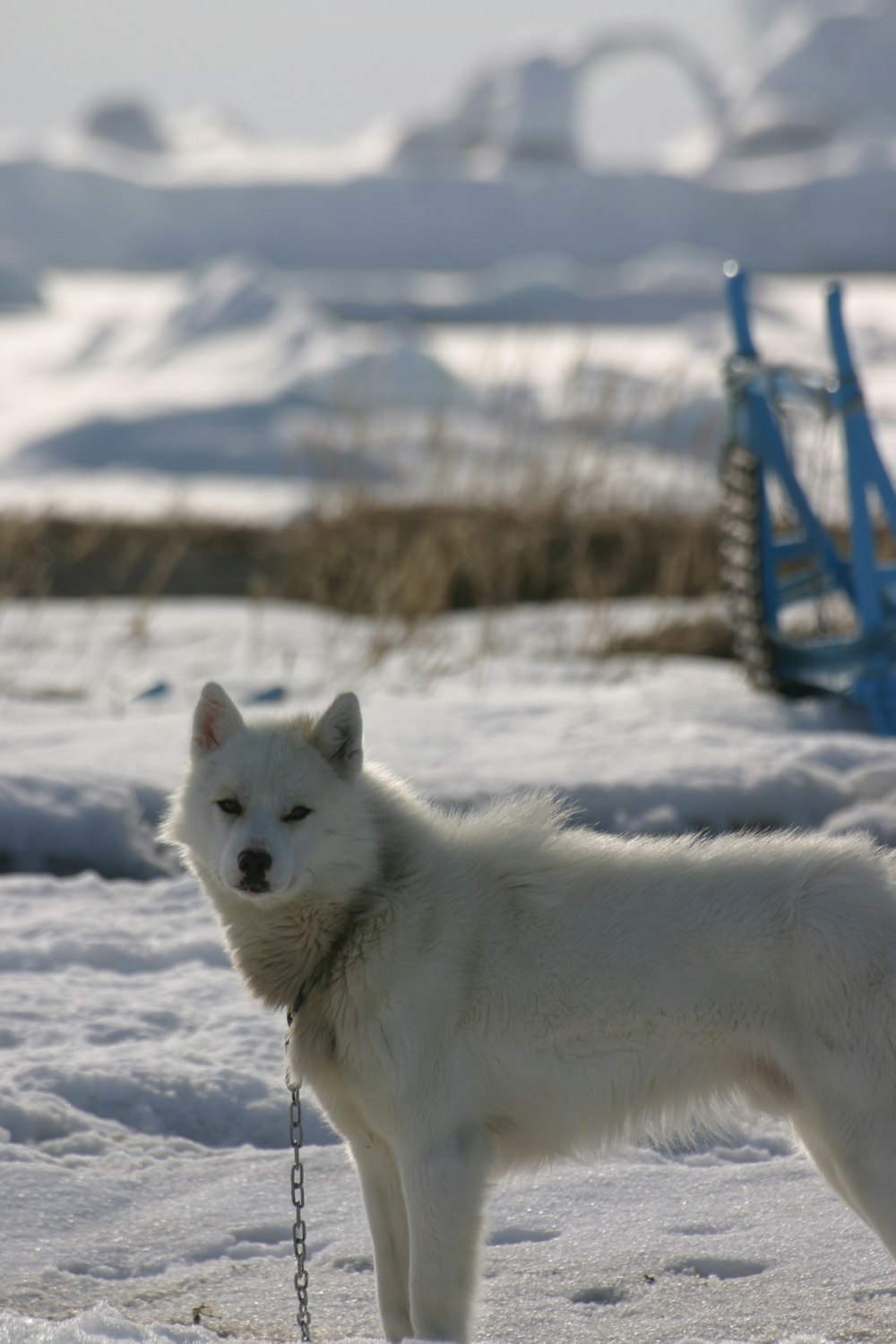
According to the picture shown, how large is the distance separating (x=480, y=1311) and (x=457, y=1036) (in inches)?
19.7

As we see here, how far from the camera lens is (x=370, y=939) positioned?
233 centimetres

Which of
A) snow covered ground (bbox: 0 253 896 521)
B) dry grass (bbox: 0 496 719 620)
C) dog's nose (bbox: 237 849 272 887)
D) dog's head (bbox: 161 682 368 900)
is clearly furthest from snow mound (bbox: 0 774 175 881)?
snow covered ground (bbox: 0 253 896 521)

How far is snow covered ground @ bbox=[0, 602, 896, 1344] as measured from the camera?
7.74 ft

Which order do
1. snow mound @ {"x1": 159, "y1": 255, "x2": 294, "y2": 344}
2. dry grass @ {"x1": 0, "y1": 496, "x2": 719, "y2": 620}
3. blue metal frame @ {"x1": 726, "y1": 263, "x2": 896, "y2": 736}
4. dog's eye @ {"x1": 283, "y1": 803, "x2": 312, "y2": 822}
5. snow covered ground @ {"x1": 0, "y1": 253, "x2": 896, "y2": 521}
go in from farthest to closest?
1. snow mound @ {"x1": 159, "y1": 255, "x2": 294, "y2": 344}
2. snow covered ground @ {"x1": 0, "y1": 253, "x2": 896, "y2": 521}
3. dry grass @ {"x1": 0, "y1": 496, "x2": 719, "y2": 620}
4. blue metal frame @ {"x1": 726, "y1": 263, "x2": 896, "y2": 736}
5. dog's eye @ {"x1": 283, "y1": 803, "x2": 312, "y2": 822}

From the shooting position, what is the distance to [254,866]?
2.27 metres

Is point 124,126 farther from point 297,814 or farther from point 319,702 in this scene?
point 297,814

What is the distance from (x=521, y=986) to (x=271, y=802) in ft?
1.65

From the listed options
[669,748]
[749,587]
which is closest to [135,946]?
[669,748]

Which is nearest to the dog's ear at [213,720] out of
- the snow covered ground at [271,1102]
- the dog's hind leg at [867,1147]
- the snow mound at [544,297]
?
the snow covered ground at [271,1102]

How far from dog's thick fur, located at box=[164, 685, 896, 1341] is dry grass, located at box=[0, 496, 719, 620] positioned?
5.70m

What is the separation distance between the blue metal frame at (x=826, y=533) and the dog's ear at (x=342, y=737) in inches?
131

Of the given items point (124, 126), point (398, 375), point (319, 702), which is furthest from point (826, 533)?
point (124, 126)

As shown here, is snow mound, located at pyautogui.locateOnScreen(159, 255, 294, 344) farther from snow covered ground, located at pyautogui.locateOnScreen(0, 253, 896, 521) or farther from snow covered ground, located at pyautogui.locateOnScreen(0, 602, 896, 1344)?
snow covered ground, located at pyautogui.locateOnScreen(0, 602, 896, 1344)

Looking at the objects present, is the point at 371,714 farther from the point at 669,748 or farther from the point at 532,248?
the point at 532,248
